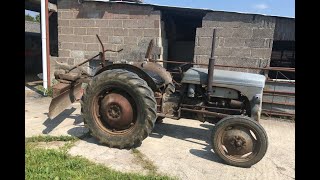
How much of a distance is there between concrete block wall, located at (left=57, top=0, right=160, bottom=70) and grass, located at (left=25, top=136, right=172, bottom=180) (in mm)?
4246

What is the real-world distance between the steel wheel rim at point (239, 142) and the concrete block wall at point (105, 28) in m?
4.24

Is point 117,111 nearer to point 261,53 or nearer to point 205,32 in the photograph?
point 205,32

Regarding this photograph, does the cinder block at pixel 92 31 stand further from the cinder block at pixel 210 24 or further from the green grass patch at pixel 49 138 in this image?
the green grass patch at pixel 49 138

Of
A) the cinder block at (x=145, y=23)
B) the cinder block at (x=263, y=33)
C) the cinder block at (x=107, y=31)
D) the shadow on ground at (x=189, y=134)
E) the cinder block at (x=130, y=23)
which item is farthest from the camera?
the cinder block at (x=107, y=31)

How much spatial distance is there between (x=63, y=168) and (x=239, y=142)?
221 cm

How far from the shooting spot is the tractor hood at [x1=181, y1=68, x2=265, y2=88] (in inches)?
161

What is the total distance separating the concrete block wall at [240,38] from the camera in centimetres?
666

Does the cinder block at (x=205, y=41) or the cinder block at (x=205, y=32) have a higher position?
the cinder block at (x=205, y=32)

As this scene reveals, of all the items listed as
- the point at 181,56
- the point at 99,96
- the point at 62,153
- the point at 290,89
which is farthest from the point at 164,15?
the point at 62,153

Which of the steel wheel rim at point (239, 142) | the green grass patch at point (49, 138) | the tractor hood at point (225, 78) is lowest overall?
the green grass patch at point (49, 138)

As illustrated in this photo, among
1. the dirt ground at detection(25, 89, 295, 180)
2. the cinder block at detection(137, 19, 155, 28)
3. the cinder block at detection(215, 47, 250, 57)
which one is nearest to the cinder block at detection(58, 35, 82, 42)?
the cinder block at detection(137, 19, 155, 28)

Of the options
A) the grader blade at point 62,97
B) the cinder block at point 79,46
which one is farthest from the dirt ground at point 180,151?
the cinder block at point 79,46
